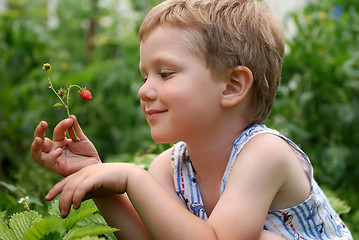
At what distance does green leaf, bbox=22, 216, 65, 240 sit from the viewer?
1.06 meters

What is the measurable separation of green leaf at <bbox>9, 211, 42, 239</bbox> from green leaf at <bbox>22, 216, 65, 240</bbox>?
0.11 meters

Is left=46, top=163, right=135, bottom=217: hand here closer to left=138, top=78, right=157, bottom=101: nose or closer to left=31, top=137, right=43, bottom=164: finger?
left=31, top=137, right=43, bottom=164: finger

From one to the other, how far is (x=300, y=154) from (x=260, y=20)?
429 millimetres

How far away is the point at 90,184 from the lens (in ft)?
3.93

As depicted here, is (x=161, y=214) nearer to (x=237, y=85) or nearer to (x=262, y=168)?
(x=262, y=168)

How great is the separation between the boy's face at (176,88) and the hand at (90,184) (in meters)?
0.19

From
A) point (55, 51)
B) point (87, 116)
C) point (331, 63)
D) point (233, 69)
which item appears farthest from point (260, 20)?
point (55, 51)

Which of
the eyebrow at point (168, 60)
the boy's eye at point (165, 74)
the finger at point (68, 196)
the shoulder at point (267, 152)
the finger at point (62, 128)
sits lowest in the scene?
the finger at point (68, 196)

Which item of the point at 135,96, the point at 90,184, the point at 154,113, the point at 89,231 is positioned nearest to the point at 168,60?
the point at 154,113

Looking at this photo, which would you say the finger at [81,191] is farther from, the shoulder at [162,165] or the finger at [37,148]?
the shoulder at [162,165]

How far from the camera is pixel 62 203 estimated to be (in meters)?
1.21

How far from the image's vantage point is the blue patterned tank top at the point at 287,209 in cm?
143

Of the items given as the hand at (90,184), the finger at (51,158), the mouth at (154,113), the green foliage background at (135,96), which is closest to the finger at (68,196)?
the hand at (90,184)

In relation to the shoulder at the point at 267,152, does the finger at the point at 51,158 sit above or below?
above
